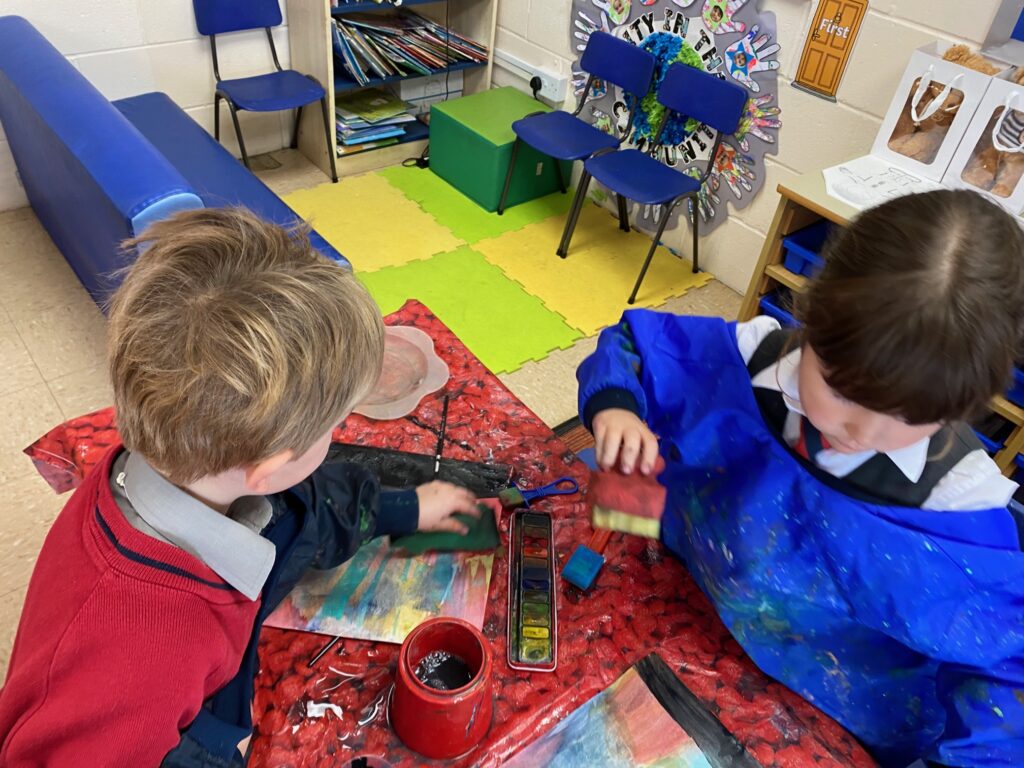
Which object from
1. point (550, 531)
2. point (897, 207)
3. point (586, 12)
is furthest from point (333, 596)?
point (586, 12)

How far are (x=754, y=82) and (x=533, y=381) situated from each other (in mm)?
1245

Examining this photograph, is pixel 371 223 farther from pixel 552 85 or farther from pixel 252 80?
pixel 552 85

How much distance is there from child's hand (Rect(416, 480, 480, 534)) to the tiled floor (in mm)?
1078

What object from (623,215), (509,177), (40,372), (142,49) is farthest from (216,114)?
(623,215)

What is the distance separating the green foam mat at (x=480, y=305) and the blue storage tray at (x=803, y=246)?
0.71m

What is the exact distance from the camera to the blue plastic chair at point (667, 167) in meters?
Result: 2.44

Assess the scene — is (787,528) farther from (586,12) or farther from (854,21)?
(586,12)

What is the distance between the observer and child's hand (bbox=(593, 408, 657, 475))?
35.4 inches

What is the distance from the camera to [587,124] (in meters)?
2.90

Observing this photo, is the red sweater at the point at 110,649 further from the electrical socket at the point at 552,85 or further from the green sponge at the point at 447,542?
Answer: the electrical socket at the point at 552,85

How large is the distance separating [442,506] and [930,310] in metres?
0.61

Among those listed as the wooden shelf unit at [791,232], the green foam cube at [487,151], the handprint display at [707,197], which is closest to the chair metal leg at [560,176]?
the green foam cube at [487,151]

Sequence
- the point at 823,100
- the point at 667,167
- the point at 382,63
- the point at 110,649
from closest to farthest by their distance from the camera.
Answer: the point at 110,649 < the point at 823,100 < the point at 667,167 < the point at 382,63

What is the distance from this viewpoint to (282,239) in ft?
2.35
